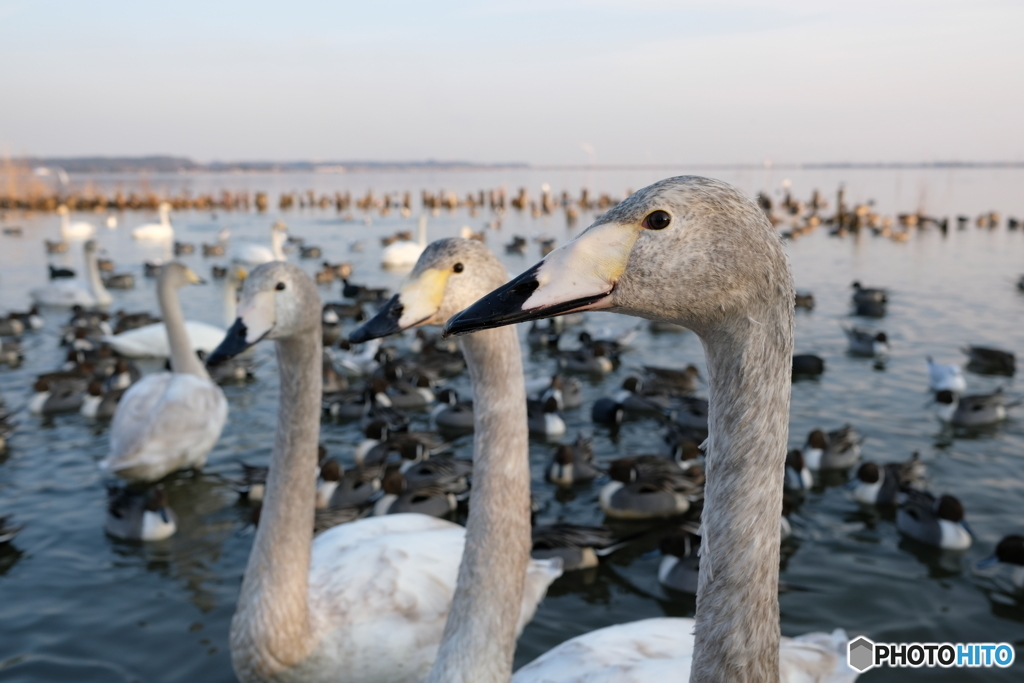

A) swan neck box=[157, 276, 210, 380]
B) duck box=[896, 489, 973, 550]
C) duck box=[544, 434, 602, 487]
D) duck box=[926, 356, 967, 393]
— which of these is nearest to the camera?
duck box=[896, 489, 973, 550]

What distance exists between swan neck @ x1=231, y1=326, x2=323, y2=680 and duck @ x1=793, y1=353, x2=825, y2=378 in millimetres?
10928

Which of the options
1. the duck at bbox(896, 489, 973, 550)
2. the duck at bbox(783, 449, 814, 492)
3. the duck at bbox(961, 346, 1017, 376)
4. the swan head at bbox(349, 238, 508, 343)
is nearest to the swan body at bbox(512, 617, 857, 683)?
the swan head at bbox(349, 238, 508, 343)

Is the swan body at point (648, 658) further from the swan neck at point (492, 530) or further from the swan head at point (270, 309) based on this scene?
the swan head at point (270, 309)

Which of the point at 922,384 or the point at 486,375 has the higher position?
A: the point at 486,375

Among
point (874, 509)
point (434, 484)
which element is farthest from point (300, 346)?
point (874, 509)

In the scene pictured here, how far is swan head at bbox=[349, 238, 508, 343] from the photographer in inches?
125

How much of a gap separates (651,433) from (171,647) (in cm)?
718

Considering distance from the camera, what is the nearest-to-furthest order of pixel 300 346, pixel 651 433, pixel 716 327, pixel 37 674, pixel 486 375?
pixel 716 327, pixel 486 375, pixel 300 346, pixel 37 674, pixel 651 433

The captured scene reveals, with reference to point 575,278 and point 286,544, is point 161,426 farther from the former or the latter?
point 575,278

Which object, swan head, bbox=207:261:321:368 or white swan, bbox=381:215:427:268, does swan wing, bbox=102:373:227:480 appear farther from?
white swan, bbox=381:215:427:268

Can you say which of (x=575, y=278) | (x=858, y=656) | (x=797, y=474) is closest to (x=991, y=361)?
(x=797, y=474)

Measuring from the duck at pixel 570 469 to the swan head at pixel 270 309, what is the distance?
528 cm

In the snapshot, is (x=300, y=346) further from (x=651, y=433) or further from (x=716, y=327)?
(x=651, y=433)

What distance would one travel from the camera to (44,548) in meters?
7.48
